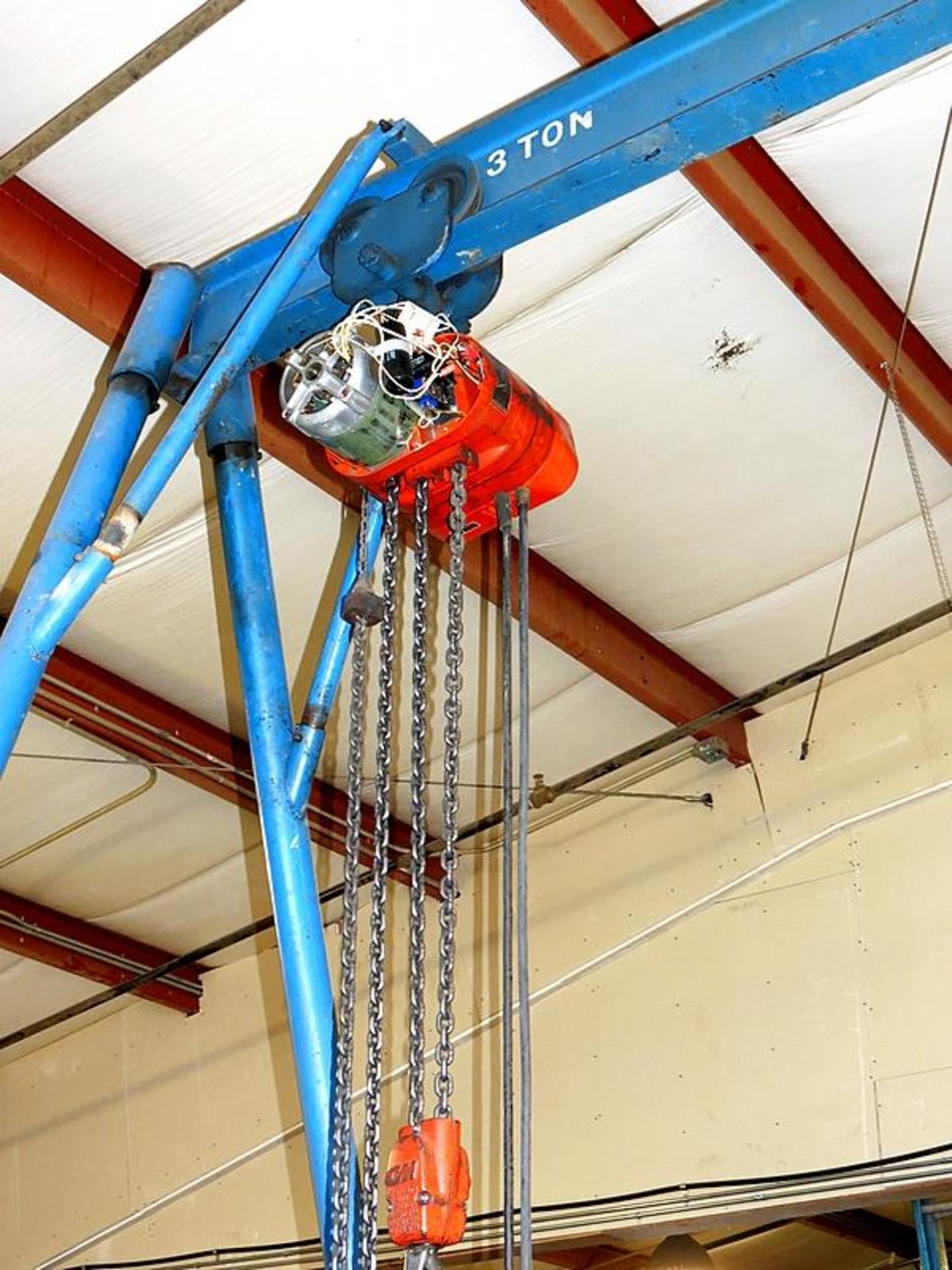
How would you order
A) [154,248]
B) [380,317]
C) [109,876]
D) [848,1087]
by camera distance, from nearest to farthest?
[380,317] → [154,248] → [848,1087] → [109,876]

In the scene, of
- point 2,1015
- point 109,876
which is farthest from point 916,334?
point 2,1015

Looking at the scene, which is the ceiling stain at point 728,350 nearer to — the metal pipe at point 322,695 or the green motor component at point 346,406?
the metal pipe at point 322,695

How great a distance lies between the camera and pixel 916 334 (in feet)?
19.2

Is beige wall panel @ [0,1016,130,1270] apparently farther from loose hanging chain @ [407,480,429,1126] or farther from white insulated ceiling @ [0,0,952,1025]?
loose hanging chain @ [407,480,429,1126]

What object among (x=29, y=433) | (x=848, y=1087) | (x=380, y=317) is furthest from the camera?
(x=848, y=1087)

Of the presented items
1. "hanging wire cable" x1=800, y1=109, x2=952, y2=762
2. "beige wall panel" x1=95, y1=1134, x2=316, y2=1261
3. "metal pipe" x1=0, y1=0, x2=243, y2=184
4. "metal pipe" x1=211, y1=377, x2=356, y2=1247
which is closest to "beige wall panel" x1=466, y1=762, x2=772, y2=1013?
"hanging wire cable" x1=800, y1=109, x2=952, y2=762

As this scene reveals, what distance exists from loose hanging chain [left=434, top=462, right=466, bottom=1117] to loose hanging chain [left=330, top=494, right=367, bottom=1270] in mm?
191

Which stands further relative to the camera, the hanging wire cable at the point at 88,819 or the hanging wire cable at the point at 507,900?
the hanging wire cable at the point at 88,819

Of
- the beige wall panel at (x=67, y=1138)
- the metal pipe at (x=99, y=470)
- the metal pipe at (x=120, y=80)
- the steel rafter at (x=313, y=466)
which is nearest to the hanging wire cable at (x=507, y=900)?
the metal pipe at (x=99, y=470)

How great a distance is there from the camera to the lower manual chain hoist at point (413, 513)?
3322mm

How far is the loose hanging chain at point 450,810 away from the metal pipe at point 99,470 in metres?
0.79

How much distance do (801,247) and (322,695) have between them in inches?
86.2

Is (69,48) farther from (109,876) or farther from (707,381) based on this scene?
(109,876)

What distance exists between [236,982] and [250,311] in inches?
210
